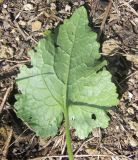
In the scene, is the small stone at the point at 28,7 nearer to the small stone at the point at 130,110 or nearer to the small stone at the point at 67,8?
the small stone at the point at 67,8

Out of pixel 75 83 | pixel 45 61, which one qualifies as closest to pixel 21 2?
pixel 45 61

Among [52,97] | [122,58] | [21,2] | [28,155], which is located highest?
[21,2]

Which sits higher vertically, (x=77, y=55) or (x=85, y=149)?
(x=77, y=55)

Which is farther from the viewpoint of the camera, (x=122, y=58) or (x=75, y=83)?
(x=122, y=58)

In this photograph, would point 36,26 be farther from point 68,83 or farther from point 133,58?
point 133,58

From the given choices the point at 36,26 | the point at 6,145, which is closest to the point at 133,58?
the point at 36,26

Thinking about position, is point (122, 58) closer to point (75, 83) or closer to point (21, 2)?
point (75, 83)
